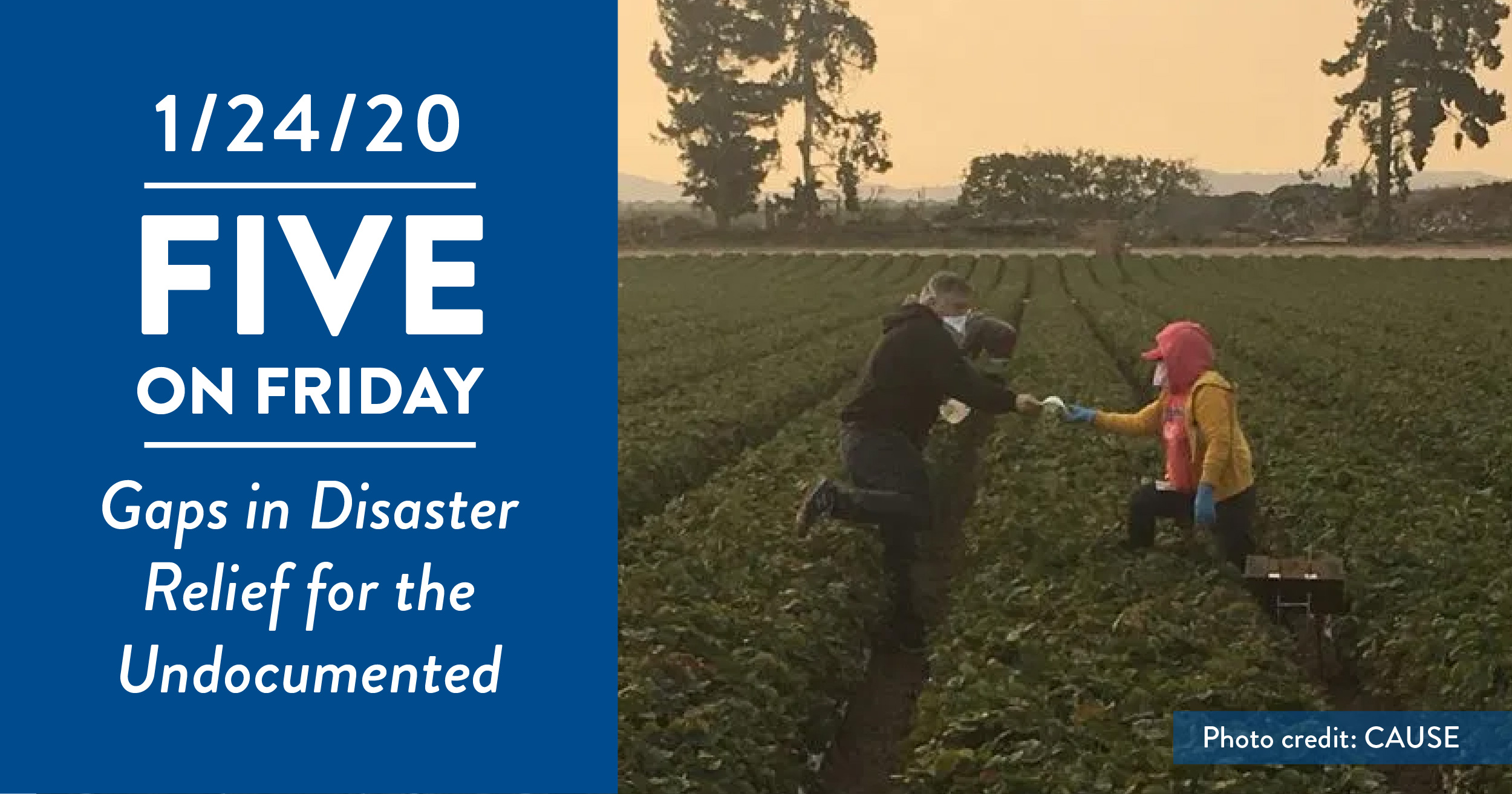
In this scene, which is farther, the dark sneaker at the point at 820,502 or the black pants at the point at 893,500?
the dark sneaker at the point at 820,502

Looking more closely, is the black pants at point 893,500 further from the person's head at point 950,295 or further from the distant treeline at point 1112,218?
the distant treeline at point 1112,218

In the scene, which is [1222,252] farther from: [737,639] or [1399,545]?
[737,639]

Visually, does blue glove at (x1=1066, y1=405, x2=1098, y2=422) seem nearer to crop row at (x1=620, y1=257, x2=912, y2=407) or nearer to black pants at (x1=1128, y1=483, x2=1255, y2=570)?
black pants at (x1=1128, y1=483, x2=1255, y2=570)

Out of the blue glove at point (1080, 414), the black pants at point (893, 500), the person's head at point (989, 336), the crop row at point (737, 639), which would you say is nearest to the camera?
the crop row at point (737, 639)

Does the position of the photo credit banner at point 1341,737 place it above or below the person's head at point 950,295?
below

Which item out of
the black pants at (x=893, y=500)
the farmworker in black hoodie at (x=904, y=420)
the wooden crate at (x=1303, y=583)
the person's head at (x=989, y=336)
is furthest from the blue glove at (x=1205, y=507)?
the person's head at (x=989, y=336)

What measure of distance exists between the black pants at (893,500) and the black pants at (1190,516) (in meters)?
1.25

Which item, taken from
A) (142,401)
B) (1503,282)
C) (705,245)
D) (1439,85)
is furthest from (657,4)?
(142,401)

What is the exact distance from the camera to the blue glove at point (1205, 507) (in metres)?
10.6

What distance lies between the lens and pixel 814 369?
76.9 feet

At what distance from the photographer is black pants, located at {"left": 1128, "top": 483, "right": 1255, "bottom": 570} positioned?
10.9 meters

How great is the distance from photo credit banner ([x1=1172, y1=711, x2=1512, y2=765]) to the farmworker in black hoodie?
312 centimetres

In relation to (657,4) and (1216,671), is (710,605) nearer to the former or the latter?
(1216,671)

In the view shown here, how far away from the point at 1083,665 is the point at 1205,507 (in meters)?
2.30
